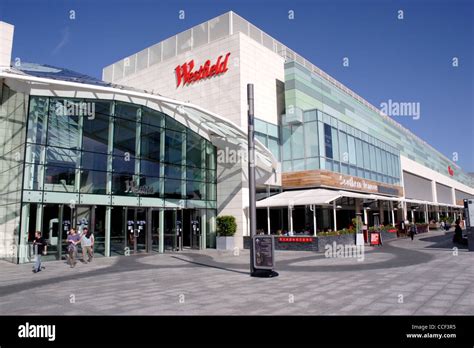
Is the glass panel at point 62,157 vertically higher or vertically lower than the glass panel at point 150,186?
higher

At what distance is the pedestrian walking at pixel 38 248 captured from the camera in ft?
47.2

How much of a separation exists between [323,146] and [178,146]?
11343mm

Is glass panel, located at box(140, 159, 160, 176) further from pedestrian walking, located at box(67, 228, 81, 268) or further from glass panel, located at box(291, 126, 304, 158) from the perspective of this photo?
glass panel, located at box(291, 126, 304, 158)

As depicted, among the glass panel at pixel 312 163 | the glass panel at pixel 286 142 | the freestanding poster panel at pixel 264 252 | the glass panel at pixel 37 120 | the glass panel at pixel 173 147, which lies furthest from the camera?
the glass panel at pixel 286 142

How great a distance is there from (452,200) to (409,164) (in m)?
31.2

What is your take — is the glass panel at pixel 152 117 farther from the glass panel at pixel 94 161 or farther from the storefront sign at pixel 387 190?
the storefront sign at pixel 387 190

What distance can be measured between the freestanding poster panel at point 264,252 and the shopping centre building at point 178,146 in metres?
11.1

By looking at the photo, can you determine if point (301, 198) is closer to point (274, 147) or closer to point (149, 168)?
point (274, 147)

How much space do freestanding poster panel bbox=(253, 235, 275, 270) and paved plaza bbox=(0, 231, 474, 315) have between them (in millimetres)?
610

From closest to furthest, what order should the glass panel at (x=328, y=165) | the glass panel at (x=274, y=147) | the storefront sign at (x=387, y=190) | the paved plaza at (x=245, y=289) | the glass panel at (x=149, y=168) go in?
1. the paved plaza at (x=245, y=289)
2. the glass panel at (x=149, y=168)
3. the glass panel at (x=328, y=165)
4. the glass panel at (x=274, y=147)
5. the storefront sign at (x=387, y=190)

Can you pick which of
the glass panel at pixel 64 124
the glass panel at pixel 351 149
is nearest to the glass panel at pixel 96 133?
the glass panel at pixel 64 124

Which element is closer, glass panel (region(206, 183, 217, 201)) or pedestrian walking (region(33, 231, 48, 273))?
pedestrian walking (region(33, 231, 48, 273))

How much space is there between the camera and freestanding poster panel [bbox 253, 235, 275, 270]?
480 inches

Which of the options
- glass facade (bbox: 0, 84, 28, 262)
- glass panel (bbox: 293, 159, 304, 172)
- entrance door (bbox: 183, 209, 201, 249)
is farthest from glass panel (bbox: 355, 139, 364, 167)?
glass facade (bbox: 0, 84, 28, 262)
